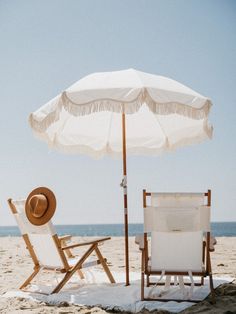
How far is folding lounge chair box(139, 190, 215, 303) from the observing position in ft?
13.2

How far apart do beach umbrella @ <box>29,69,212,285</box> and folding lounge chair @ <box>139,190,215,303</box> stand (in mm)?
749

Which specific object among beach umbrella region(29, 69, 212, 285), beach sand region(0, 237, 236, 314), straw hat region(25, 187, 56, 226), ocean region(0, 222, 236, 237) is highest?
beach umbrella region(29, 69, 212, 285)

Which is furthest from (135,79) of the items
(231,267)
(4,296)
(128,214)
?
(231,267)

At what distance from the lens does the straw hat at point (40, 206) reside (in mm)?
4488

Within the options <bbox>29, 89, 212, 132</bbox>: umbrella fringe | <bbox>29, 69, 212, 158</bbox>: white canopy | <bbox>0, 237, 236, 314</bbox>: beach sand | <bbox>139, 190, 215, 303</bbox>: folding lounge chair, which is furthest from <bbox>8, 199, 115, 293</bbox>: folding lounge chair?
<bbox>29, 89, 212, 132</bbox>: umbrella fringe

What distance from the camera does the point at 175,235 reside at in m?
4.09

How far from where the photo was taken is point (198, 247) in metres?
4.04

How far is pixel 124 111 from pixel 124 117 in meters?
1.00

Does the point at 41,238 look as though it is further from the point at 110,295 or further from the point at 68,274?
the point at 110,295

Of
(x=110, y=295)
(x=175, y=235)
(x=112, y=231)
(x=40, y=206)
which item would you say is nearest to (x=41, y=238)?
(x=40, y=206)

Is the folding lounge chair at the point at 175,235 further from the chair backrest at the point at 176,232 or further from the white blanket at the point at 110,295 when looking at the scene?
the white blanket at the point at 110,295

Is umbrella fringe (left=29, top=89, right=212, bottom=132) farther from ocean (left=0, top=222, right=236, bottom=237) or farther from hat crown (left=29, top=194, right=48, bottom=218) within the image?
ocean (left=0, top=222, right=236, bottom=237)

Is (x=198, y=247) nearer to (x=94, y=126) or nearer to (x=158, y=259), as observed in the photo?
(x=158, y=259)

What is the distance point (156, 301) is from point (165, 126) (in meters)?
2.61
